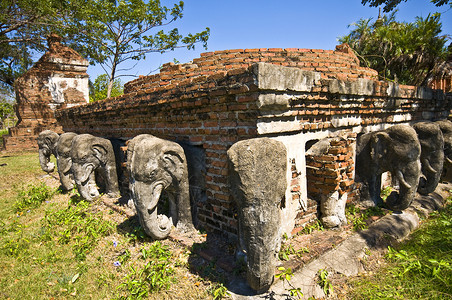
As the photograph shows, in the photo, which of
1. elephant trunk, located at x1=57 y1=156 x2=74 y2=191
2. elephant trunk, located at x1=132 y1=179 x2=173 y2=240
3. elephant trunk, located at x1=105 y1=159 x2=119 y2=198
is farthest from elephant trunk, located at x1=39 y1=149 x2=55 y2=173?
elephant trunk, located at x1=132 y1=179 x2=173 y2=240

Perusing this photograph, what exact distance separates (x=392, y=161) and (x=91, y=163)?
5.14 meters

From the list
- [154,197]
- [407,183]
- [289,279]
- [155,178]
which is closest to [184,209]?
[154,197]

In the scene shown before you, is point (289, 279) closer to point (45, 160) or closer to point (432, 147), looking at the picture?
point (432, 147)

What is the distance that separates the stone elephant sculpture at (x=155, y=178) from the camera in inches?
118

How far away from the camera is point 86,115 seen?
643 centimetres

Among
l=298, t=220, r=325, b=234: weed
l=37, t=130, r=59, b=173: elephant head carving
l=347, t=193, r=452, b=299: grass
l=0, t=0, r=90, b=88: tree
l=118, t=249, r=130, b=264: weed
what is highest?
l=0, t=0, r=90, b=88: tree

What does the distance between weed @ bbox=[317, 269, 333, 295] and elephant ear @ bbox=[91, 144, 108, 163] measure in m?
4.26

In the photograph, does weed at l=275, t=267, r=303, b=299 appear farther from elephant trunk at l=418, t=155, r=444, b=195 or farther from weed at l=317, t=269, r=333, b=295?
elephant trunk at l=418, t=155, r=444, b=195

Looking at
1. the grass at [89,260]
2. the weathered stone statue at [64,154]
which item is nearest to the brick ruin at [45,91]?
the weathered stone statue at [64,154]

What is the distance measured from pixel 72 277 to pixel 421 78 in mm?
17077

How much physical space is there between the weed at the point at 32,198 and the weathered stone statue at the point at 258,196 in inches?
213

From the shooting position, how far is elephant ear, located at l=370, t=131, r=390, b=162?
3.78m

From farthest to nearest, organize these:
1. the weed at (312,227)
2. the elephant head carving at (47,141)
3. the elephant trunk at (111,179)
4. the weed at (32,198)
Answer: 1. the elephant head carving at (47,141)
2. the weed at (32,198)
3. the elephant trunk at (111,179)
4. the weed at (312,227)

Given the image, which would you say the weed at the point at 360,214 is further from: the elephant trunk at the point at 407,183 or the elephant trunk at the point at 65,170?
the elephant trunk at the point at 65,170
